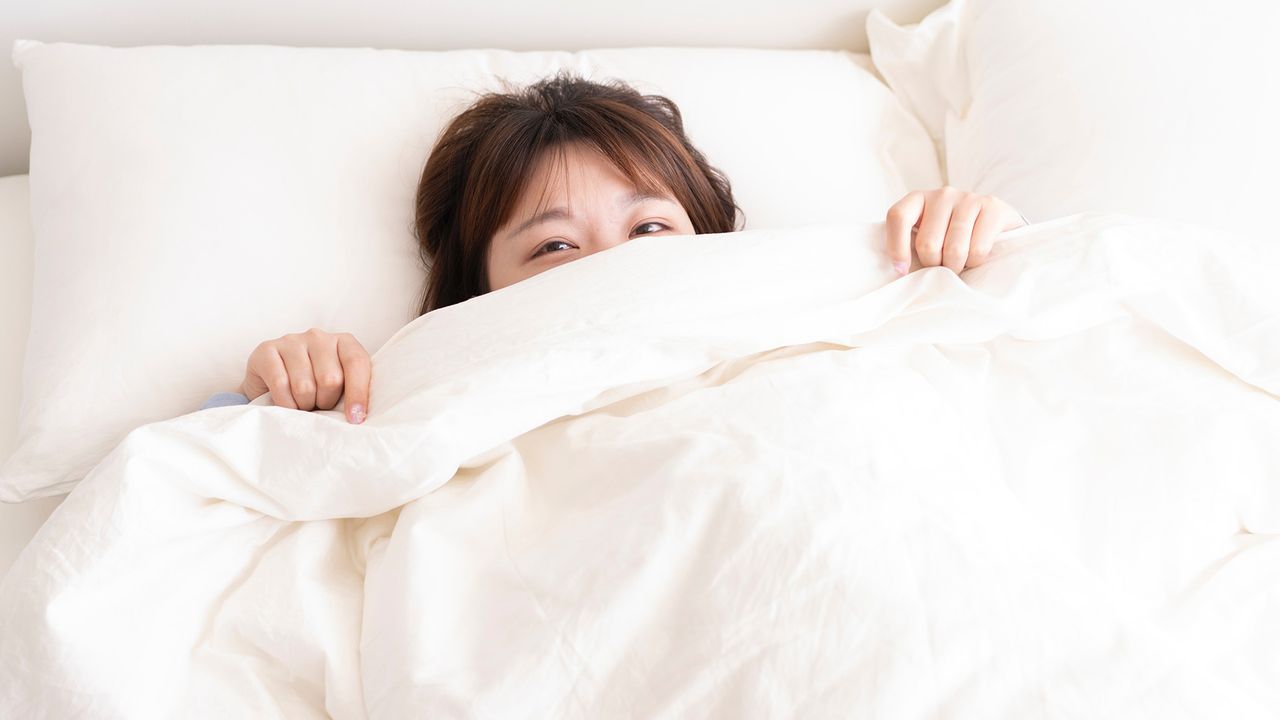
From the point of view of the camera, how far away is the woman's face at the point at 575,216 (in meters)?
1.02

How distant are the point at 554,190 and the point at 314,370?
337 mm

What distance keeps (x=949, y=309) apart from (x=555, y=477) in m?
0.36

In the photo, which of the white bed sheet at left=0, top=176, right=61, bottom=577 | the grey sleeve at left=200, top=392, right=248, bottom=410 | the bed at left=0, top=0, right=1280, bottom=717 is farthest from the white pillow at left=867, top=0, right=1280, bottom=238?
the white bed sheet at left=0, top=176, right=61, bottom=577

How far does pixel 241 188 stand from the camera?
3.43 ft

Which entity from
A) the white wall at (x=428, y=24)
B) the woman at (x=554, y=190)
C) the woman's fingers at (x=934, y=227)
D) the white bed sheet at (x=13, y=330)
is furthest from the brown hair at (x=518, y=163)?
the white bed sheet at (x=13, y=330)

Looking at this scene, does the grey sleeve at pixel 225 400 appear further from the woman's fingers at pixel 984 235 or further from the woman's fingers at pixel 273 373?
the woman's fingers at pixel 984 235

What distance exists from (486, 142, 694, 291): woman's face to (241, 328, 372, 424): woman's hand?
238 millimetres

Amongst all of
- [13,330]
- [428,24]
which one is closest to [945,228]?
[428,24]

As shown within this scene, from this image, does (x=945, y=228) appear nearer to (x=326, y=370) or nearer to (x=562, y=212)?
(x=562, y=212)

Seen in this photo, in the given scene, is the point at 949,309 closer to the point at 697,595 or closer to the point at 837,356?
the point at 837,356

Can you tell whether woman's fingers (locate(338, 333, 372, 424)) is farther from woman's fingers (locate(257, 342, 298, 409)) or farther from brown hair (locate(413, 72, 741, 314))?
brown hair (locate(413, 72, 741, 314))

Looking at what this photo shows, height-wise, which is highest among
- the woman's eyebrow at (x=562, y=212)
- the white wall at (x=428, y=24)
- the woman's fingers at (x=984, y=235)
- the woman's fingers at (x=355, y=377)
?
the white wall at (x=428, y=24)

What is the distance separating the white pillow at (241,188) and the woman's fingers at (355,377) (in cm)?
18

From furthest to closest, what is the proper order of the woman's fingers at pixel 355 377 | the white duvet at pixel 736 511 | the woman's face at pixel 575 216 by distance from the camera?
the woman's face at pixel 575 216 → the woman's fingers at pixel 355 377 → the white duvet at pixel 736 511
